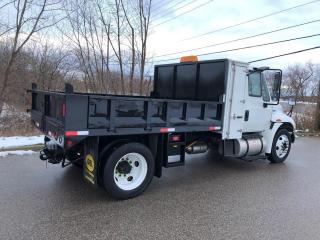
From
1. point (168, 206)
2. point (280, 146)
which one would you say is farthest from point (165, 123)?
point (280, 146)

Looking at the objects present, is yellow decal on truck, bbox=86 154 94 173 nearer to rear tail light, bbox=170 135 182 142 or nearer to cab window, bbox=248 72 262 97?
rear tail light, bbox=170 135 182 142

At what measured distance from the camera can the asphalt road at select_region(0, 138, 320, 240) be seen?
3848 millimetres

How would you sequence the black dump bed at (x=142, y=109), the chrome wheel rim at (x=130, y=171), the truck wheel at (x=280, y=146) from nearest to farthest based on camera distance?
the black dump bed at (x=142, y=109)
the chrome wheel rim at (x=130, y=171)
the truck wheel at (x=280, y=146)

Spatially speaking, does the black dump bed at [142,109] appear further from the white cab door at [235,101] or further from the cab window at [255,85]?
the cab window at [255,85]

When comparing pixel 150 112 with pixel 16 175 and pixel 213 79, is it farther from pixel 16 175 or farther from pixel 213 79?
pixel 16 175

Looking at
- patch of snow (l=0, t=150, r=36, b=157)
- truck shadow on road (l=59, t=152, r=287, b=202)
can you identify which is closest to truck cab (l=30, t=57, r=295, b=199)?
truck shadow on road (l=59, t=152, r=287, b=202)

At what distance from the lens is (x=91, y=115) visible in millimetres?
4367

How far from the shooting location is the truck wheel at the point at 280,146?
7.80 meters

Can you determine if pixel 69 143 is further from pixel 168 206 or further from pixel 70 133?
pixel 168 206

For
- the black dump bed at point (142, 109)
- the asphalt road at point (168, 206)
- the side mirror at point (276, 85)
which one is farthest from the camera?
the side mirror at point (276, 85)

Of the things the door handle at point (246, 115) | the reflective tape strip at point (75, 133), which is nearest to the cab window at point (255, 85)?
the door handle at point (246, 115)

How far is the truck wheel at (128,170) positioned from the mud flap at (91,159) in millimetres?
149

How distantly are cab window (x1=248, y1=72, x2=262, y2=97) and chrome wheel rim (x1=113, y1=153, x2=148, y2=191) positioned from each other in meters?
3.20

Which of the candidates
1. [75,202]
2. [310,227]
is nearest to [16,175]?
[75,202]
